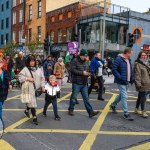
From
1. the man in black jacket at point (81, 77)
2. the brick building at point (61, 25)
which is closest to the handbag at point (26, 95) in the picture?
the man in black jacket at point (81, 77)

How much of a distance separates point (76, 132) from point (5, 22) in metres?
46.8

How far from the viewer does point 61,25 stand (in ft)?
122

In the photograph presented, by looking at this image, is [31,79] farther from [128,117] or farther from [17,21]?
[17,21]

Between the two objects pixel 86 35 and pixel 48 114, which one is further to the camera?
pixel 86 35

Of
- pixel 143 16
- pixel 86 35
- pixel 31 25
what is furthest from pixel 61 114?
pixel 31 25

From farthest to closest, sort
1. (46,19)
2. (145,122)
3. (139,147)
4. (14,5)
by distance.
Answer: (14,5) < (46,19) < (145,122) < (139,147)

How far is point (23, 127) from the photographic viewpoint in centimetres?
767

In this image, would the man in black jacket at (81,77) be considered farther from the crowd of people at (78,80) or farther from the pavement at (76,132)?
the pavement at (76,132)

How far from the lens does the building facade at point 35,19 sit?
40.6 meters

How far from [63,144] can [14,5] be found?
147 ft

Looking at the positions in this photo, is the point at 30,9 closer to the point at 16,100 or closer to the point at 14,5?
the point at 14,5

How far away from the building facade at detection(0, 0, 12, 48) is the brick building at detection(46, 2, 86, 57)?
41.7 feet

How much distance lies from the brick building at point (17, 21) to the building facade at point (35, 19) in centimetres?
149

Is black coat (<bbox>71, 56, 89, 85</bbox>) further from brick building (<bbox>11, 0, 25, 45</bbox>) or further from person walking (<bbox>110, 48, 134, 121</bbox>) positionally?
brick building (<bbox>11, 0, 25, 45</bbox>)
